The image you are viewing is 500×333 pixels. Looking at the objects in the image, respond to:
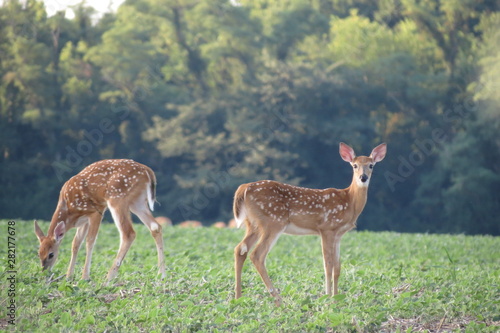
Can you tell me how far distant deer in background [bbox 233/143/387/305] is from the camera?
26.2 feet

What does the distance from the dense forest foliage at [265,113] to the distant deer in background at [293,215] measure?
2390 cm

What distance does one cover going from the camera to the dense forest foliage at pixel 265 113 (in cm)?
3291

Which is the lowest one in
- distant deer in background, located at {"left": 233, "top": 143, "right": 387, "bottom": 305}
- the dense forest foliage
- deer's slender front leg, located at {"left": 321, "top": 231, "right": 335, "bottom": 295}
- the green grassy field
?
the dense forest foliage

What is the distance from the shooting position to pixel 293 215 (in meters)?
8.29

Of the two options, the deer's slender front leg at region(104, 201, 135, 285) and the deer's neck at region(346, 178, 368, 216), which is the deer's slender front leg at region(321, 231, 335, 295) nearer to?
the deer's neck at region(346, 178, 368, 216)

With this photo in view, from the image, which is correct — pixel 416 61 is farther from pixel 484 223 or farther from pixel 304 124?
pixel 484 223

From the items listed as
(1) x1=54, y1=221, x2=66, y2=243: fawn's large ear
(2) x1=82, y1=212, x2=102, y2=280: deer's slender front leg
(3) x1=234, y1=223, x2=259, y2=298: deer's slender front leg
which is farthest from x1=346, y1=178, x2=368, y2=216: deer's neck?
(1) x1=54, y1=221, x2=66, y2=243: fawn's large ear

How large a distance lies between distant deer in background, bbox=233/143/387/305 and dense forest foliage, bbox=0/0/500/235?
2390 centimetres

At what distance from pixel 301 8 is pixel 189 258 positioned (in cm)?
3049

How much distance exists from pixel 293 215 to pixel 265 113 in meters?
27.1

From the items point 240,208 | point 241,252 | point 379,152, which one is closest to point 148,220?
point 240,208

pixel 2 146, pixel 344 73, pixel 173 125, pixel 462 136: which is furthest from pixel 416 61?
pixel 2 146

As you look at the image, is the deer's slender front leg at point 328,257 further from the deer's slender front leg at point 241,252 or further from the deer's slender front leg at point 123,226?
the deer's slender front leg at point 123,226

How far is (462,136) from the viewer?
105 ft
